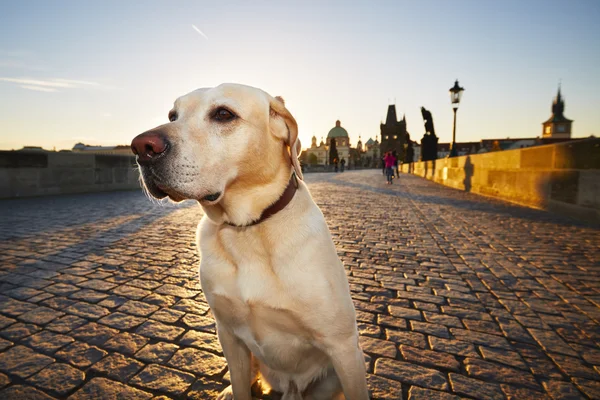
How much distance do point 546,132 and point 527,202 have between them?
422 ft

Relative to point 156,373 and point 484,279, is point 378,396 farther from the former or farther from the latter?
point 484,279

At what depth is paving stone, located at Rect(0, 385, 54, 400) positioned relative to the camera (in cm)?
184

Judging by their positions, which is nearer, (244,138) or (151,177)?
(151,177)

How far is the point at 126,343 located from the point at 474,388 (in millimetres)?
2406

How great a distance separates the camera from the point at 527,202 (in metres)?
9.04

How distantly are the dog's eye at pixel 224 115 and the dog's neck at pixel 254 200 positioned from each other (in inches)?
14.6

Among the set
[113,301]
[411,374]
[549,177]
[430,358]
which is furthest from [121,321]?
[549,177]

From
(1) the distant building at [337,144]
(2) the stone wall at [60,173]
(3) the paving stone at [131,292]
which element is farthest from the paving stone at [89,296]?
(1) the distant building at [337,144]

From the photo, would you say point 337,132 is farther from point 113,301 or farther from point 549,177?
point 113,301

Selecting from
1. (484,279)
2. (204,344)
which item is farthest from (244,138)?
(484,279)

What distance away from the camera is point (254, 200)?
70.7 inches

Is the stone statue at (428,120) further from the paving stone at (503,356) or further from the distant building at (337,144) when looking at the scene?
the distant building at (337,144)

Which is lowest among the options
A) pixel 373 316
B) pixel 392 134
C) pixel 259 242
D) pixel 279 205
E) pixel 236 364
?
pixel 373 316

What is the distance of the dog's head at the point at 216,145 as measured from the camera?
1.59 meters
